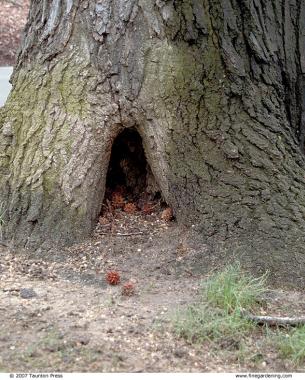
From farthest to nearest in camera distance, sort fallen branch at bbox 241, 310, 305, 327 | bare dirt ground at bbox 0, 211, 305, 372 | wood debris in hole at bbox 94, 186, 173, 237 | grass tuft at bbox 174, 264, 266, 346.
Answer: wood debris in hole at bbox 94, 186, 173, 237 < fallen branch at bbox 241, 310, 305, 327 < grass tuft at bbox 174, 264, 266, 346 < bare dirt ground at bbox 0, 211, 305, 372

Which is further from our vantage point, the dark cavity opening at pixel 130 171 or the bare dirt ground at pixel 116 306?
the dark cavity opening at pixel 130 171

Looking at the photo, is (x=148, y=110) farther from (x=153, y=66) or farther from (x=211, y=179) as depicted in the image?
(x=211, y=179)

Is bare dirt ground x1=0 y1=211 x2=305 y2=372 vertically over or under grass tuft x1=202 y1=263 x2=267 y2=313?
under

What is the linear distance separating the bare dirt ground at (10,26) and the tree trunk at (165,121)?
7.49 m

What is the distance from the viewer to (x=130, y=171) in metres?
5.04

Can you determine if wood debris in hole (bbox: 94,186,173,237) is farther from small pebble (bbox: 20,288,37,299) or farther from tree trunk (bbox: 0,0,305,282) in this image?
small pebble (bbox: 20,288,37,299)

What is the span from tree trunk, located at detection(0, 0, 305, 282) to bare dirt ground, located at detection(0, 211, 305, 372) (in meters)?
0.17

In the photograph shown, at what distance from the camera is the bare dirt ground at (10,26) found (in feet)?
39.7

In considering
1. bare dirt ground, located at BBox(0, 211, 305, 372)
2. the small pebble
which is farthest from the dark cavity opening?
the small pebble

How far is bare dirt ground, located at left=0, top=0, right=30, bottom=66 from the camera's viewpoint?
12.1 meters

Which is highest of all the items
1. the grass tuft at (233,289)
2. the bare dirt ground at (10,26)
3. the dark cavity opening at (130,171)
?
the bare dirt ground at (10,26)

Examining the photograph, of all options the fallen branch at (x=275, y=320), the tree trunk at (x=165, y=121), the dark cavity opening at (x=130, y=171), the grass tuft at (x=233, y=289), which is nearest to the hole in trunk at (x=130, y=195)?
the dark cavity opening at (x=130, y=171)

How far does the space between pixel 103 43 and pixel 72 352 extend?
1.83 meters

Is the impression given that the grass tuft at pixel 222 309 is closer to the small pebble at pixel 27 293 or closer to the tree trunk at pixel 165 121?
the tree trunk at pixel 165 121
